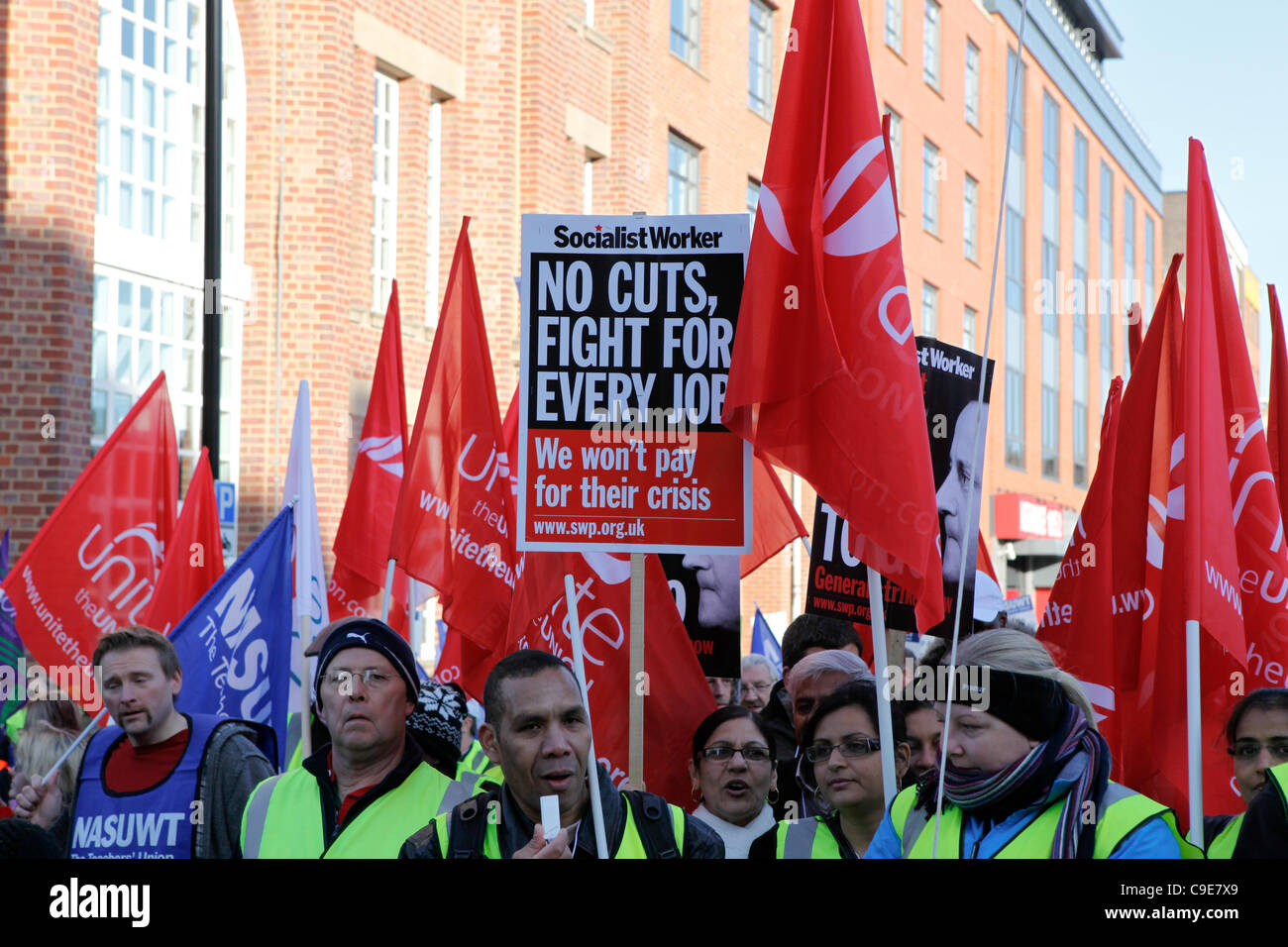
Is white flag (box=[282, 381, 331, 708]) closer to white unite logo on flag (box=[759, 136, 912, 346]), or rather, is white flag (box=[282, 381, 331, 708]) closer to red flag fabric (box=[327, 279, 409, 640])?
red flag fabric (box=[327, 279, 409, 640])

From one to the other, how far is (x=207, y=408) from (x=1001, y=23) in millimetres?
36934

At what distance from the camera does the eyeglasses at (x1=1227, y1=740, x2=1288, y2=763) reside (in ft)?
14.9

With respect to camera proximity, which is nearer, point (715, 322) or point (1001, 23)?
point (715, 322)

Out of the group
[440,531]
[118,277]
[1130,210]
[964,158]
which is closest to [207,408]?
[440,531]

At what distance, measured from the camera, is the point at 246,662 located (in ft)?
21.5

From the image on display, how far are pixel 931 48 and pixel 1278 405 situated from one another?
106 feet

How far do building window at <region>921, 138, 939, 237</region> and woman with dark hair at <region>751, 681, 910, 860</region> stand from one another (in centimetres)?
3271

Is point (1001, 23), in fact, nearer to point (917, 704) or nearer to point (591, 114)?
point (591, 114)

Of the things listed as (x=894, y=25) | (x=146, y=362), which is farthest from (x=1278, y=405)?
(x=894, y=25)

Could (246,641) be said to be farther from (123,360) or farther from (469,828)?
(123,360)

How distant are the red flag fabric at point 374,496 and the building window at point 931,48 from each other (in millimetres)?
29919

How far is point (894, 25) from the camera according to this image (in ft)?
112

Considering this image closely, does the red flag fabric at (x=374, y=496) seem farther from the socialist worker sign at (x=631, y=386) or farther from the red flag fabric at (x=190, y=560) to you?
the socialist worker sign at (x=631, y=386)

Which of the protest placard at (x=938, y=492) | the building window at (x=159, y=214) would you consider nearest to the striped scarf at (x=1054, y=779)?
the protest placard at (x=938, y=492)
